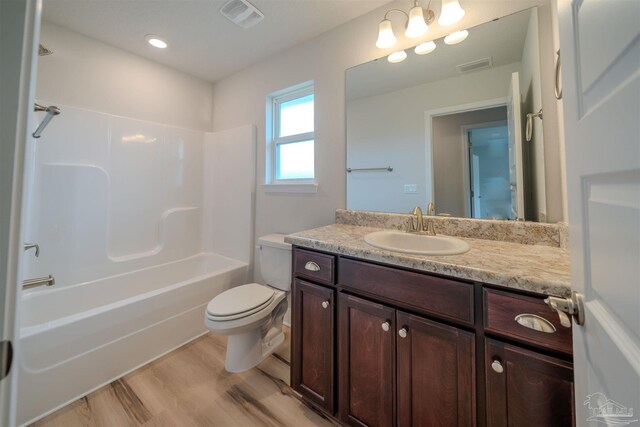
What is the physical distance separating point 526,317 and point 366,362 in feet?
2.08

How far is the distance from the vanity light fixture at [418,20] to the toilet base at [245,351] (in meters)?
2.09

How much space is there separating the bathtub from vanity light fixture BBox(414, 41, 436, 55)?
2181 mm

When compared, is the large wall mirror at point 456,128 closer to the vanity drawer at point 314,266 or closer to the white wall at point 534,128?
the white wall at point 534,128

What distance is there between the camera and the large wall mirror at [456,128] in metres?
1.20

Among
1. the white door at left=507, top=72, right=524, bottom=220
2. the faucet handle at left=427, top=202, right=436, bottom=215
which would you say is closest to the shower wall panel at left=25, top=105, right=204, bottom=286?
the faucet handle at left=427, top=202, right=436, bottom=215

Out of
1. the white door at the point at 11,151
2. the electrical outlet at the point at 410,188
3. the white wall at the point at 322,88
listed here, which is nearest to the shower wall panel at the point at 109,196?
the white wall at the point at 322,88

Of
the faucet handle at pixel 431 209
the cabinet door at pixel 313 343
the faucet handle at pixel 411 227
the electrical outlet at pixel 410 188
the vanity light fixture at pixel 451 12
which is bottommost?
the cabinet door at pixel 313 343

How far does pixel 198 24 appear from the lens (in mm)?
1768

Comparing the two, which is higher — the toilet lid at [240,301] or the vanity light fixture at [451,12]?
the vanity light fixture at [451,12]

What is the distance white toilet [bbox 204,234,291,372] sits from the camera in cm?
144

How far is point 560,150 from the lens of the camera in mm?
1121

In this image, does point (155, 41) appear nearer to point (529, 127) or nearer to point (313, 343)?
point (313, 343)

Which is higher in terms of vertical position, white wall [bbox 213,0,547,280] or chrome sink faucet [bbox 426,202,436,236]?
white wall [bbox 213,0,547,280]

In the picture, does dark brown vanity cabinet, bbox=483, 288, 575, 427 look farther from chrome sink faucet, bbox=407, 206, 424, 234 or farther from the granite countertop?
chrome sink faucet, bbox=407, 206, 424, 234
